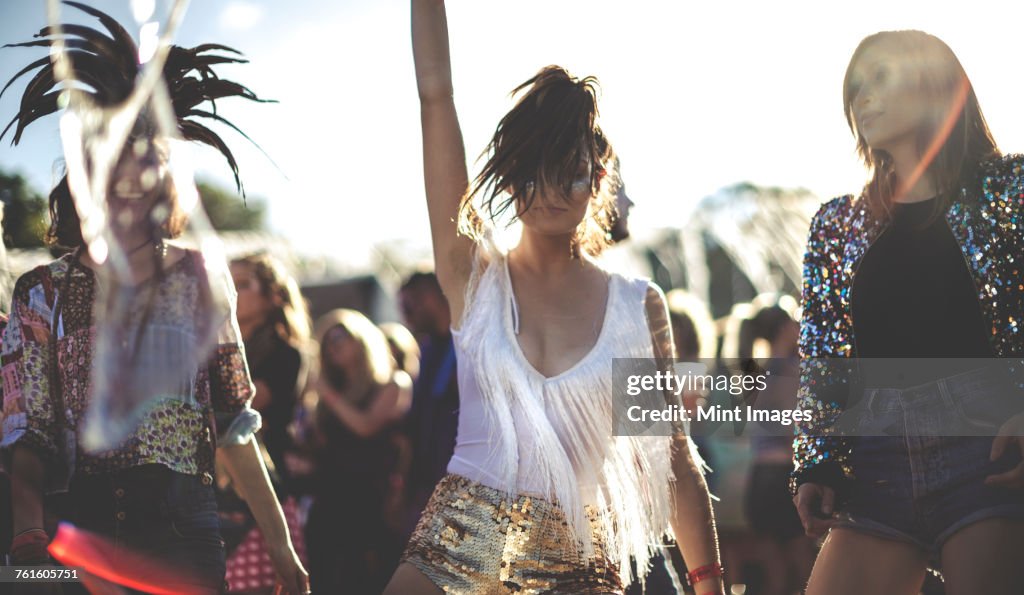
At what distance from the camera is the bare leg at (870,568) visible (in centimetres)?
244

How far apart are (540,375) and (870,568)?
910mm

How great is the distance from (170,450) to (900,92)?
6.75ft

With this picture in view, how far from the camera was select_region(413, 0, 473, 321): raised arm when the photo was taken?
2.81 m

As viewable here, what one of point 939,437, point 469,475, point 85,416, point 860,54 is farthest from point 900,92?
point 85,416

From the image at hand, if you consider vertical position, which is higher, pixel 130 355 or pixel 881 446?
pixel 130 355

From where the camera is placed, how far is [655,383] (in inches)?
111

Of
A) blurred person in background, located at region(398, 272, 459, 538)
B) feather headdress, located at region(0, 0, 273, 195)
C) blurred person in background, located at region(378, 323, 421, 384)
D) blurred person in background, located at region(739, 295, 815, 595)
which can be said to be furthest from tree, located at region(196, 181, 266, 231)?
feather headdress, located at region(0, 0, 273, 195)

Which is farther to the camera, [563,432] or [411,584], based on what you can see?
[563,432]

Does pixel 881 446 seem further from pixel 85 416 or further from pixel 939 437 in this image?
pixel 85 416

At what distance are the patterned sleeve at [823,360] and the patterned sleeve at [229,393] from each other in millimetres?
1475

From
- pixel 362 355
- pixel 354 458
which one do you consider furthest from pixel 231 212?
pixel 354 458

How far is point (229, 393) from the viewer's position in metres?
2.90

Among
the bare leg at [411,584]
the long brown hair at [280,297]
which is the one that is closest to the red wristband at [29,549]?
the bare leg at [411,584]

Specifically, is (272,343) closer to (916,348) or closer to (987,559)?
(916,348)
